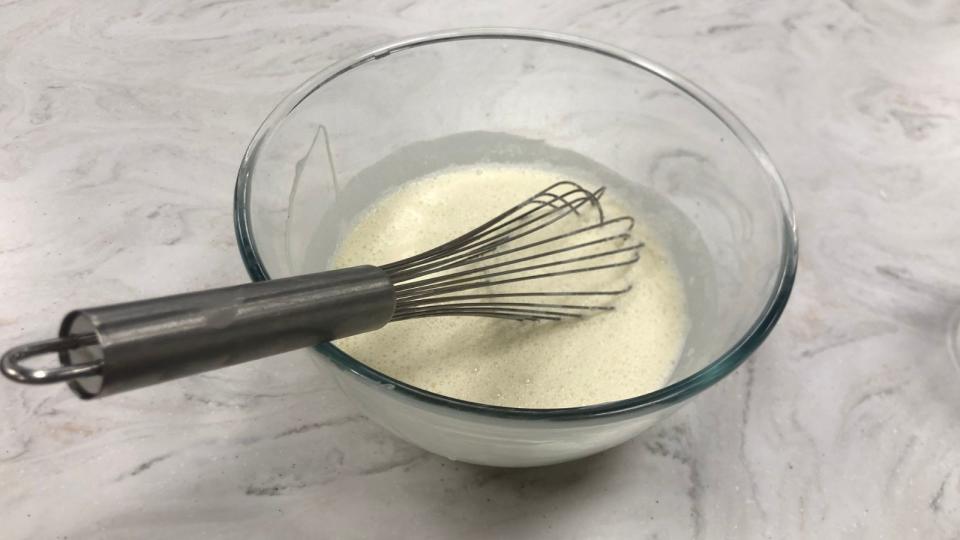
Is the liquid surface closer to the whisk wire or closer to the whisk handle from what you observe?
the whisk wire

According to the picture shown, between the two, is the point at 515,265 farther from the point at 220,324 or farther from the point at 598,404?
the point at 220,324

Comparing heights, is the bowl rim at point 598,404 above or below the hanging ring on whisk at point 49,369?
below

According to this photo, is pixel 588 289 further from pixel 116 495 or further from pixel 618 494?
pixel 116 495

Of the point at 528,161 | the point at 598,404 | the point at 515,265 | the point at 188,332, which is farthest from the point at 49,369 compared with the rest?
the point at 528,161

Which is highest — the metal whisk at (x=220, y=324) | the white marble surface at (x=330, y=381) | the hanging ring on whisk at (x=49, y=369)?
the hanging ring on whisk at (x=49, y=369)

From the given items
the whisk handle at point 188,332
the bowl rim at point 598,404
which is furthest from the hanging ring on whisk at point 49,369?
the bowl rim at point 598,404

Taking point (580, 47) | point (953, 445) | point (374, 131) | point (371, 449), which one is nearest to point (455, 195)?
point (374, 131)

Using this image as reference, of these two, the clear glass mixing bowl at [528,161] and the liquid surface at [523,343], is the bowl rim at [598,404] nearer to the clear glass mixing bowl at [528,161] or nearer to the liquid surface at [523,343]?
the clear glass mixing bowl at [528,161]

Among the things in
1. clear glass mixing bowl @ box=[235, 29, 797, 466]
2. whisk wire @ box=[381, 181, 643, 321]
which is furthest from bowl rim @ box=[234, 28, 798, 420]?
whisk wire @ box=[381, 181, 643, 321]
